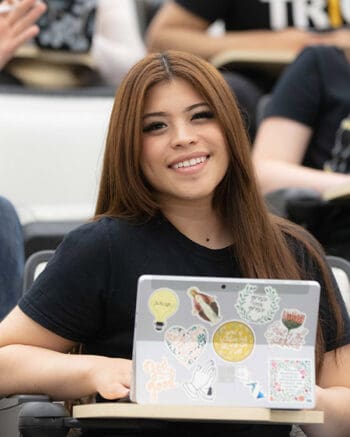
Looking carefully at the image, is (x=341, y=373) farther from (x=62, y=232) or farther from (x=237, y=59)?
(x=237, y=59)

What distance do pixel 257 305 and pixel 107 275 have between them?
1.36 ft

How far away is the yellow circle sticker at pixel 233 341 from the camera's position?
94.3 inches

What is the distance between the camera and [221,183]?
9.43 ft

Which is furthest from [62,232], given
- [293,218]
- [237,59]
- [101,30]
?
[101,30]

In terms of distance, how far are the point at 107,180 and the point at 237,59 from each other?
89.2 inches

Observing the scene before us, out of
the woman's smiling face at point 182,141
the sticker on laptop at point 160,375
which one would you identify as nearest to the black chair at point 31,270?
the woman's smiling face at point 182,141

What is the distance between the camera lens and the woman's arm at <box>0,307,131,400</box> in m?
2.58

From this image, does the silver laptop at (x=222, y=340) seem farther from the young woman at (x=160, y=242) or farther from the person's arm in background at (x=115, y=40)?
the person's arm in background at (x=115, y=40)

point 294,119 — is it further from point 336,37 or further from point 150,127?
point 150,127

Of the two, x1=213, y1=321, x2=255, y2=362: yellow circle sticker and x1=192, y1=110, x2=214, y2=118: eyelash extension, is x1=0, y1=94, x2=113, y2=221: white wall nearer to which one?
x1=192, y1=110, x2=214, y2=118: eyelash extension

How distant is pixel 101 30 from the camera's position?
5.47 m

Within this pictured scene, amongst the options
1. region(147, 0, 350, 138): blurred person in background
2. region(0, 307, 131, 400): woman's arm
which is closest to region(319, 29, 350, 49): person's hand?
region(147, 0, 350, 138): blurred person in background

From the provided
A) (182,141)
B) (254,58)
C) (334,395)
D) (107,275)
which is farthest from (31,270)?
(254,58)

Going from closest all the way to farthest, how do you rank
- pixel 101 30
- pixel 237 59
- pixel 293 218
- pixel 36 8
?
pixel 293 218 < pixel 36 8 < pixel 237 59 < pixel 101 30
